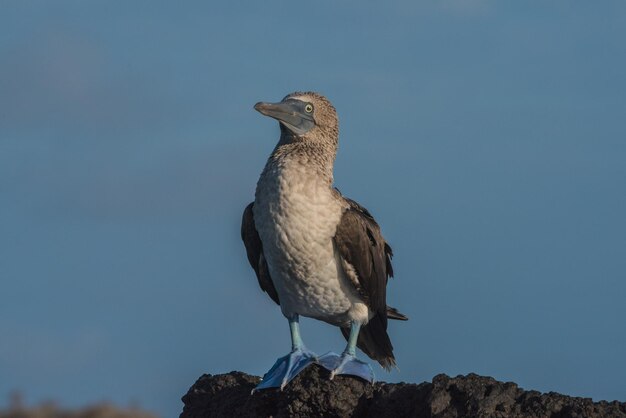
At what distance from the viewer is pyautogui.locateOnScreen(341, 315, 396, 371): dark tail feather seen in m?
10.4

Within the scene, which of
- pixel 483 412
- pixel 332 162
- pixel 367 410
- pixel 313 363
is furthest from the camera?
pixel 332 162

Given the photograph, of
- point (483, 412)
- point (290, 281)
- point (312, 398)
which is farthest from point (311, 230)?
point (483, 412)

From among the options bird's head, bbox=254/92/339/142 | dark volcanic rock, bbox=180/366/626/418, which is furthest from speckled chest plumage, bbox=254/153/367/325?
dark volcanic rock, bbox=180/366/626/418

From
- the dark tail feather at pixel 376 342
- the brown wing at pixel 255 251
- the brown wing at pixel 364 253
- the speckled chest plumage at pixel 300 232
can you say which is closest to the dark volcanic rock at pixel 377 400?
the speckled chest plumage at pixel 300 232

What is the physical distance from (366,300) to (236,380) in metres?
1.22

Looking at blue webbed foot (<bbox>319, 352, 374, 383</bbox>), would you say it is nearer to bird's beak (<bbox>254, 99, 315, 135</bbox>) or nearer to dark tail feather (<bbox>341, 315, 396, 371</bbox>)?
dark tail feather (<bbox>341, 315, 396, 371</bbox>)

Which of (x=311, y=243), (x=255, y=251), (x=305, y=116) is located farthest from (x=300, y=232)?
(x=305, y=116)

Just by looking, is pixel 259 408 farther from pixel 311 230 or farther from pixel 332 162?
pixel 332 162

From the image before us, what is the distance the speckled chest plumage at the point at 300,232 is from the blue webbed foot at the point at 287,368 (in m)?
0.37

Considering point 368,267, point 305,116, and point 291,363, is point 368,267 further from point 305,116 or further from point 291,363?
point 305,116

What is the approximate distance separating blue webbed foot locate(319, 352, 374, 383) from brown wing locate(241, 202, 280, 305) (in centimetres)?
87

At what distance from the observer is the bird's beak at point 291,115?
9938 millimetres

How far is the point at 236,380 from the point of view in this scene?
9.77 metres

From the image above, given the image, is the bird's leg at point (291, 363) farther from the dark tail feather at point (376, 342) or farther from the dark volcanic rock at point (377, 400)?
the dark tail feather at point (376, 342)
